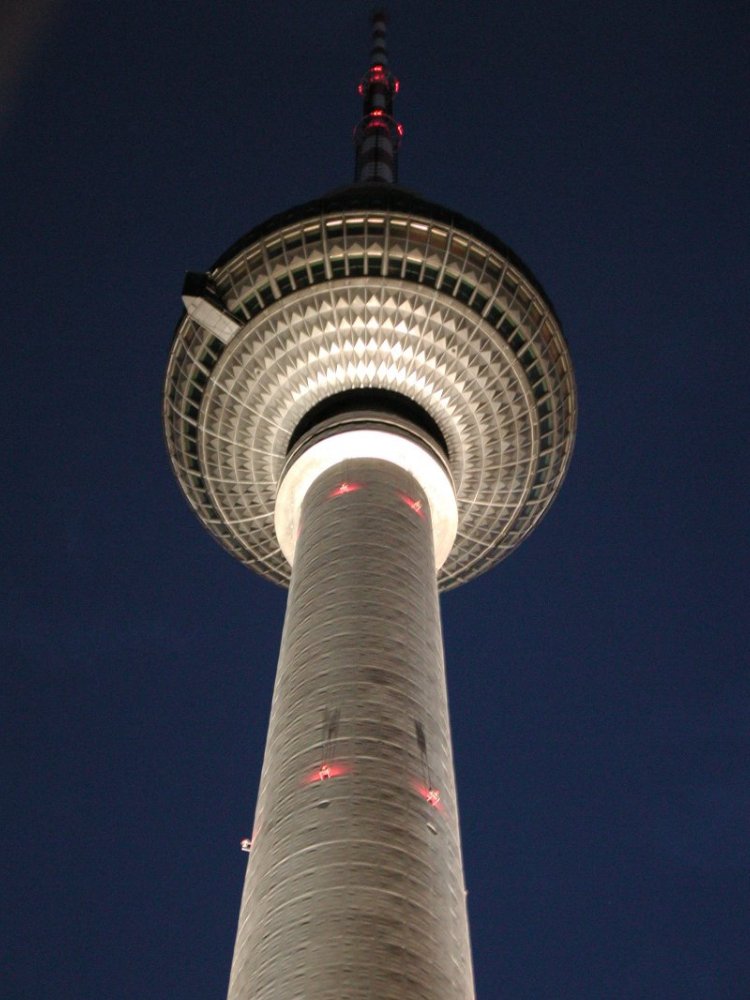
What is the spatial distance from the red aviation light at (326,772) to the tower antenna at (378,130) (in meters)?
30.0

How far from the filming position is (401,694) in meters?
23.2

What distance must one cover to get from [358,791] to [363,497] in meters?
9.35

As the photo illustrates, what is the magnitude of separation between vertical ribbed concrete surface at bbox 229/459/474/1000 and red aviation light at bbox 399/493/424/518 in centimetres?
31

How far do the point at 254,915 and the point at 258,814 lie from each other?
279 centimetres

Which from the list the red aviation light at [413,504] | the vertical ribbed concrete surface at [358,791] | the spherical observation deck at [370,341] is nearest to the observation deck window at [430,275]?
the spherical observation deck at [370,341]

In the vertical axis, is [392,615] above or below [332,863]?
above

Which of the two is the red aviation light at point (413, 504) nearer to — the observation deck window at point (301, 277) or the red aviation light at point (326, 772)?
the observation deck window at point (301, 277)

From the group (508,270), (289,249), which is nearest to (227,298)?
(289,249)

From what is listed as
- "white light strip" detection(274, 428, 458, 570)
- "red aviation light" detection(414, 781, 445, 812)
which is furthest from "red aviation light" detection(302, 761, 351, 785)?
"white light strip" detection(274, 428, 458, 570)

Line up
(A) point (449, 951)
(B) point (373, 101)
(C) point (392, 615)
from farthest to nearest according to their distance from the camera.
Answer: (B) point (373, 101)
(C) point (392, 615)
(A) point (449, 951)

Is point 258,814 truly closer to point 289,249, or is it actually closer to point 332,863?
point 332,863

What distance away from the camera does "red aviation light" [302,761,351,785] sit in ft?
69.8

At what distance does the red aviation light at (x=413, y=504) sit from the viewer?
28938 mm

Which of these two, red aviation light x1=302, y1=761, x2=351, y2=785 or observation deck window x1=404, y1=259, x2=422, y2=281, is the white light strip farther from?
red aviation light x1=302, y1=761, x2=351, y2=785
